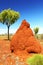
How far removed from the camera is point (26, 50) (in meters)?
16.7

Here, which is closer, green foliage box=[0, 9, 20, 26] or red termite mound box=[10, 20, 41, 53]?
red termite mound box=[10, 20, 41, 53]

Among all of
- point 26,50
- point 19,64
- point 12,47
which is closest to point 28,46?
point 26,50

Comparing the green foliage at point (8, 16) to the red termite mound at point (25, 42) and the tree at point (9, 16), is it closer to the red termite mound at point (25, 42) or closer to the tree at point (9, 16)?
the tree at point (9, 16)

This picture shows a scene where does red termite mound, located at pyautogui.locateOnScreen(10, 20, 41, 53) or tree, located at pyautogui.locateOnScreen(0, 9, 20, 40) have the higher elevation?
tree, located at pyautogui.locateOnScreen(0, 9, 20, 40)

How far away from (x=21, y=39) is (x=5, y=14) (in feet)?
91.0

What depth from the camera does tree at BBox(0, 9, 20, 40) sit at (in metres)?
44.0

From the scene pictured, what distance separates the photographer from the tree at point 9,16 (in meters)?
44.0

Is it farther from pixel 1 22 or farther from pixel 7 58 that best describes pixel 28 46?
pixel 1 22

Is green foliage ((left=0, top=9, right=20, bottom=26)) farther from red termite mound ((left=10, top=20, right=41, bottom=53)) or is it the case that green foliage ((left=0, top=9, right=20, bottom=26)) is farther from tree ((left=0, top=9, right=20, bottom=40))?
red termite mound ((left=10, top=20, right=41, bottom=53))

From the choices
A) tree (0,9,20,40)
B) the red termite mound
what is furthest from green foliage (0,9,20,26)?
the red termite mound

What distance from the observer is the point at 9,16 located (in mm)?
43812

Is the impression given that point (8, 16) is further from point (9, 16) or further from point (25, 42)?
point (25, 42)

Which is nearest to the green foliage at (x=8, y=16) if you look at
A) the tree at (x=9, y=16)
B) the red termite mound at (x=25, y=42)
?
the tree at (x=9, y=16)

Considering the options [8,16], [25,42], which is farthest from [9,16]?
[25,42]
